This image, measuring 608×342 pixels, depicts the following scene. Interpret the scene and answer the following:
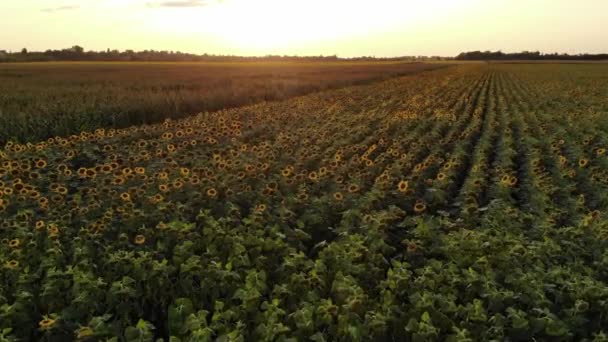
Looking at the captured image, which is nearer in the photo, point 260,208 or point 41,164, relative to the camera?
point 260,208

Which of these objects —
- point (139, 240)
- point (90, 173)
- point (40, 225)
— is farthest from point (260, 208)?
point (90, 173)

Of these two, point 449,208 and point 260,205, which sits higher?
point 260,205

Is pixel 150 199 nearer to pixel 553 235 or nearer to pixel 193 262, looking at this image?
pixel 193 262

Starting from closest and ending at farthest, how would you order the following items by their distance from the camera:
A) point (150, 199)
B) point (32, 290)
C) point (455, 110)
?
point (32, 290), point (150, 199), point (455, 110)

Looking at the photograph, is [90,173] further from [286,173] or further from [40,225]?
[286,173]

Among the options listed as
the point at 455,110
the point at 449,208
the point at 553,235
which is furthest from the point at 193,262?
the point at 455,110

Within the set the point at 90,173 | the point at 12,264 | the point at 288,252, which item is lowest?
the point at 288,252

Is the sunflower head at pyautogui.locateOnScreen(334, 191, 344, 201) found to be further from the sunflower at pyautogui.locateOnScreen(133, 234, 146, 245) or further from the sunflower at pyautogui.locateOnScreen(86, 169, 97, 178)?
the sunflower at pyautogui.locateOnScreen(86, 169, 97, 178)

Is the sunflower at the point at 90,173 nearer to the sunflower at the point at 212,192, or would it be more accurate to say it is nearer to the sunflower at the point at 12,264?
the sunflower at the point at 212,192

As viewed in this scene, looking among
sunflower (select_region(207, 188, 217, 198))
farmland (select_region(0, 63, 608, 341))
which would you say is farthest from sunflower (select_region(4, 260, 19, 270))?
sunflower (select_region(207, 188, 217, 198))
